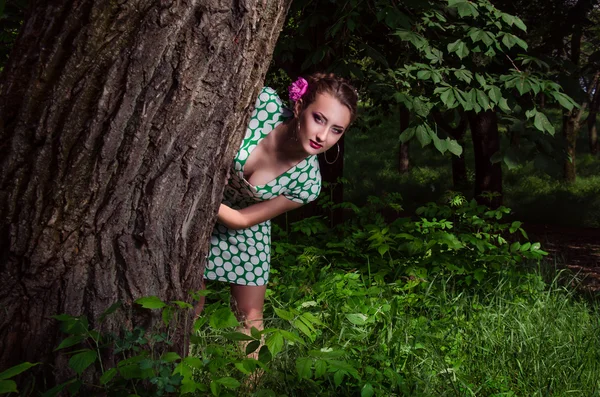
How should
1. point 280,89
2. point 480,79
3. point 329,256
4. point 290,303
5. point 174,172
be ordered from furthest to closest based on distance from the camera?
point 280,89, point 329,256, point 480,79, point 290,303, point 174,172

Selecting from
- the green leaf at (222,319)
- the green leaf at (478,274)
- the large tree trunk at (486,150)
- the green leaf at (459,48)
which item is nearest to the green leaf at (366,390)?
the green leaf at (222,319)

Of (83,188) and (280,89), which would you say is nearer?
(83,188)

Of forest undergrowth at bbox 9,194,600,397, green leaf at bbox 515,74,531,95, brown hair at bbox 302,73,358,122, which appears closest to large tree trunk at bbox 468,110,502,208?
forest undergrowth at bbox 9,194,600,397

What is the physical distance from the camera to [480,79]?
14.4 ft

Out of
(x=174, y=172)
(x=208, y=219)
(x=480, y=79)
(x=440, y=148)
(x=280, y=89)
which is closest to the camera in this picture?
(x=174, y=172)

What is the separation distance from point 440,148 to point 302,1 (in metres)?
1.40

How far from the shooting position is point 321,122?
303cm

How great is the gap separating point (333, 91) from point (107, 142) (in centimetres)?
136

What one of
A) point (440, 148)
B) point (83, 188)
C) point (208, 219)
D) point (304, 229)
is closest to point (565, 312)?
point (440, 148)

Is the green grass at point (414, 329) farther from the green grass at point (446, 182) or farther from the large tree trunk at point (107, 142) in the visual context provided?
the green grass at point (446, 182)

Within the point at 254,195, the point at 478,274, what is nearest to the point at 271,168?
the point at 254,195

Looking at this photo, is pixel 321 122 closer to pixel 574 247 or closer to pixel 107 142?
pixel 107 142

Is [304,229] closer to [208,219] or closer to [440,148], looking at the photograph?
[440,148]

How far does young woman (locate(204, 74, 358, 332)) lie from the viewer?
120 inches
